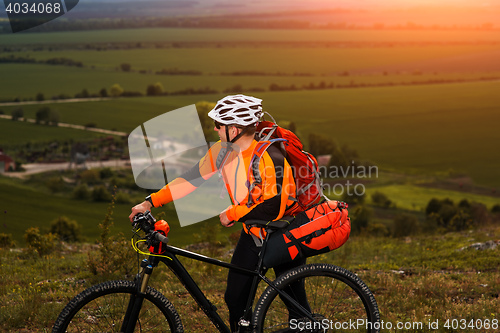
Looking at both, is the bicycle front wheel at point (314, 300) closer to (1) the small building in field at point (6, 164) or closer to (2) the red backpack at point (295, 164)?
(2) the red backpack at point (295, 164)

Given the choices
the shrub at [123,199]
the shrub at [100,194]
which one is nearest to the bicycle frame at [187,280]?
the shrub at [123,199]

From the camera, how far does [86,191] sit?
8812 centimetres

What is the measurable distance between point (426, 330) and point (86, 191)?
87781 mm

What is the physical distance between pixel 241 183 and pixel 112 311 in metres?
1.53

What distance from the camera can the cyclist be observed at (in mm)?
4004

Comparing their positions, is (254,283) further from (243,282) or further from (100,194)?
(100,194)

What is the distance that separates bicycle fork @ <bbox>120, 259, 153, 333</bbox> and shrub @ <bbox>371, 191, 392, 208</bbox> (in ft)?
255

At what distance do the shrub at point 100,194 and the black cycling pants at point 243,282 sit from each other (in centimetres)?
8460

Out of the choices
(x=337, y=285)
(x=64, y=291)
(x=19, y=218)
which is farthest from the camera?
(x=19, y=218)

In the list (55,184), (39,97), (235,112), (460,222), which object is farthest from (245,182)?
(39,97)

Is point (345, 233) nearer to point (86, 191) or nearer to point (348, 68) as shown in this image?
point (86, 191)

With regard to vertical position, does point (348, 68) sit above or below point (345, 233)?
below

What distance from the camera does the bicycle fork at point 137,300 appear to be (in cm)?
406

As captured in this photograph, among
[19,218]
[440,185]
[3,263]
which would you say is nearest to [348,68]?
[440,185]
